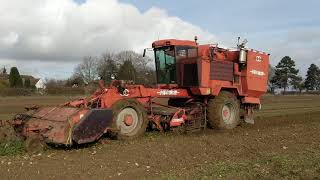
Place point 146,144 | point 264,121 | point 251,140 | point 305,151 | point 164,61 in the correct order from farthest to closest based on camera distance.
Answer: point 264,121, point 164,61, point 251,140, point 146,144, point 305,151

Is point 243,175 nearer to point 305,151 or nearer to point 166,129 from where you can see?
point 305,151

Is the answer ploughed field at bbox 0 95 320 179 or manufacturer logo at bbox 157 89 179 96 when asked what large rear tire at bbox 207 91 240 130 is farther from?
ploughed field at bbox 0 95 320 179

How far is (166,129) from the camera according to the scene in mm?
15117

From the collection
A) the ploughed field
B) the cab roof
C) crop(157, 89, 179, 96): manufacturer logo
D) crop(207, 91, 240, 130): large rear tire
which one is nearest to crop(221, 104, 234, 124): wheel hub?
crop(207, 91, 240, 130): large rear tire

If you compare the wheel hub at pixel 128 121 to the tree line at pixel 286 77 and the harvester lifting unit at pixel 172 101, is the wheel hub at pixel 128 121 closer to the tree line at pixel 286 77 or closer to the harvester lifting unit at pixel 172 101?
the harvester lifting unit at pixel 172 101

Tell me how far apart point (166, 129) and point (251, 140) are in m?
2.99

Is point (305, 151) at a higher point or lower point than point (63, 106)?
lower

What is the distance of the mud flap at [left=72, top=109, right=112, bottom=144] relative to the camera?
11320 mm

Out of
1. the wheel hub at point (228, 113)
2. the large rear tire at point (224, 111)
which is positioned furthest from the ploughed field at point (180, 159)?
the wheel hub at point (228, 113)

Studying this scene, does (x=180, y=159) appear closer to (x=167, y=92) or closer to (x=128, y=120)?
(x=128, y=120)

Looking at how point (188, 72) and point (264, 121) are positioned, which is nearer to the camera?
point (188, 72)

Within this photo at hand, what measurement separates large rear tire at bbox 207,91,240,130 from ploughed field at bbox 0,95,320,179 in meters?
2.03

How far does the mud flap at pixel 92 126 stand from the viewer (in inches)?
446

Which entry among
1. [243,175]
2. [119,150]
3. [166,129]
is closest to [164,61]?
[166,129]
